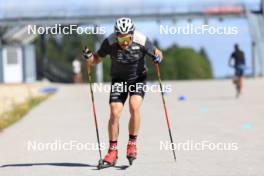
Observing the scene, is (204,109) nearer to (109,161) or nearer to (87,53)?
(87,53)

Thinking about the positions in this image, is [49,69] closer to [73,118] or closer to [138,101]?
[73,118]

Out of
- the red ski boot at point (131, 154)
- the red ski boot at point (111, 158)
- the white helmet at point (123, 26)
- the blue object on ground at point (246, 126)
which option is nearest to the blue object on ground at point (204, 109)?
the blue object on ground at point (246, 126)

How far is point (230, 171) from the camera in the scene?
25.3 feet

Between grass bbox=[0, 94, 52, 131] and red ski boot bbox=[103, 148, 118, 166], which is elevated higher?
grass bbox=[0, 94, 52, 131]

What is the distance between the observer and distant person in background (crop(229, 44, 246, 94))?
22.8 m

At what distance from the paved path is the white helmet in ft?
5.02

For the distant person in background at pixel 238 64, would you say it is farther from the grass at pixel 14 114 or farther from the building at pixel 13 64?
the building at pixel 13 64

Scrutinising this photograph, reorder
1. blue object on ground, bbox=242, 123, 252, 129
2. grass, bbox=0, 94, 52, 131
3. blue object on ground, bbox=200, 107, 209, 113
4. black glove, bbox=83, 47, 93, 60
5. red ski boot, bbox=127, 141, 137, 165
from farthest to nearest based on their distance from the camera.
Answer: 1. blue object on ground, bbox=200, 107, 209, 113
2. grass, bbox=0, 94, 52, 131
3. blue object on ground, bbox=242, 123, 252, 129
4. black glove, bbox=83, 47, 93, 60
5. red ski boot, bbox=127, 141, 137, 165

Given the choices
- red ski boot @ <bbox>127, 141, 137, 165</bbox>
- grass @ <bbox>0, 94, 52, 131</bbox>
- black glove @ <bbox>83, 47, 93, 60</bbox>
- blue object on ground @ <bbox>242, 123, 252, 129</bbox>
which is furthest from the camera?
grass @ <bbox>0, 94, 52, 131</bbox>

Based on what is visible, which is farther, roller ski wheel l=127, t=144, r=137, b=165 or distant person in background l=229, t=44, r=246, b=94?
distant person in background l=229, t=44, r=246, b=94

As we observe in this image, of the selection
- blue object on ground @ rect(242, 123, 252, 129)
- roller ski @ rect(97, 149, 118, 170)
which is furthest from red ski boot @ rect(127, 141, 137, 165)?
blue object on ground @ rect(242, 123, 252, 129)

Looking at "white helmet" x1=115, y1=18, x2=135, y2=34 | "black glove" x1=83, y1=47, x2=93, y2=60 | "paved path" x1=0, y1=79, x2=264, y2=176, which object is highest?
"white helmet" x1=115, y1=18, x2=135, y2=34

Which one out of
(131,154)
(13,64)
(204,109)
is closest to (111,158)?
(131,154)

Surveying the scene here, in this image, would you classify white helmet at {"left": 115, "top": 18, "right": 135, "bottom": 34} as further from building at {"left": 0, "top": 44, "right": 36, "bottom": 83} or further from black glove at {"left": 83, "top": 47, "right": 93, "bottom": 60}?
building at {"left": 0, "top": 44, "right": 36, "bottom": 83}
